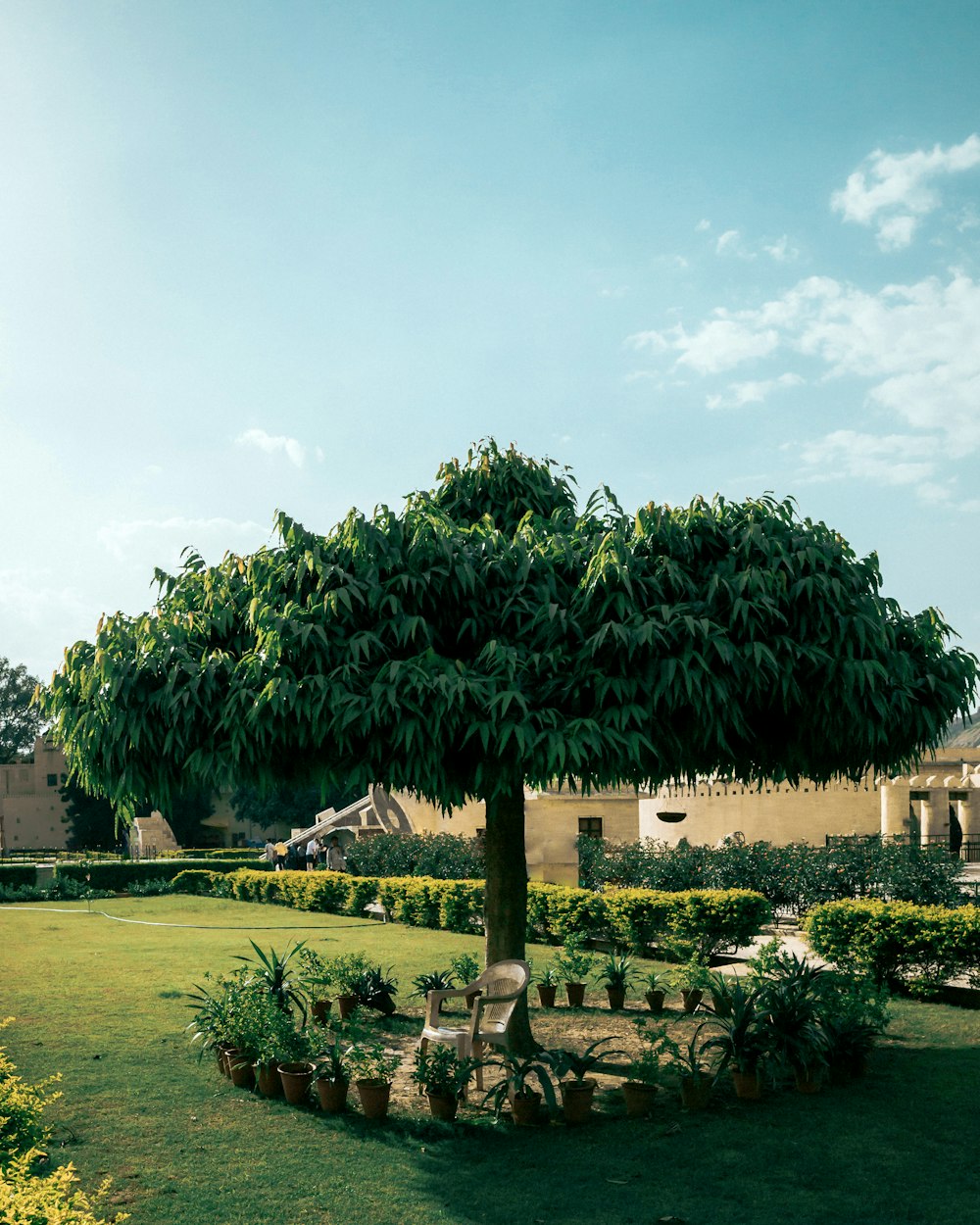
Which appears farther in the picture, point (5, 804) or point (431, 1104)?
point (5, 804)

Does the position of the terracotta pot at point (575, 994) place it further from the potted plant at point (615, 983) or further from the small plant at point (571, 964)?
the potted plant at point (615, 983)

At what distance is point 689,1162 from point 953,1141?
6.29 ft

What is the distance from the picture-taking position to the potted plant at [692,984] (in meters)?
10.7

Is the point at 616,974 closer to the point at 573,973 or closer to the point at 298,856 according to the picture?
the point at 573,973

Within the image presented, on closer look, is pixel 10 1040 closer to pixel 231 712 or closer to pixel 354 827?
pixel 231 712

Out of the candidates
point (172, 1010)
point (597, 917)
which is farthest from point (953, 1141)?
point (597, 917)

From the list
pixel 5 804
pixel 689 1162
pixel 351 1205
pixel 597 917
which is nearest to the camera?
pixel 351 1205

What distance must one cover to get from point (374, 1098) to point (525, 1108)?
107cm

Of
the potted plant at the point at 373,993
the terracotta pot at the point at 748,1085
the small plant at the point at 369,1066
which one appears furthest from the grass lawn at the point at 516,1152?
the potted plant at the point at 373,993

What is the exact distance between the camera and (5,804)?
233 ft

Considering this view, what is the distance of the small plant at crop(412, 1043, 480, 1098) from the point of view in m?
8.05

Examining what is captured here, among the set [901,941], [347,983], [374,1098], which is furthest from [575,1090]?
[901,941]

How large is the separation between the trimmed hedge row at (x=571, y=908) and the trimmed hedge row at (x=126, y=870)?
366 inches

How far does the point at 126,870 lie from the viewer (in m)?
34.4
